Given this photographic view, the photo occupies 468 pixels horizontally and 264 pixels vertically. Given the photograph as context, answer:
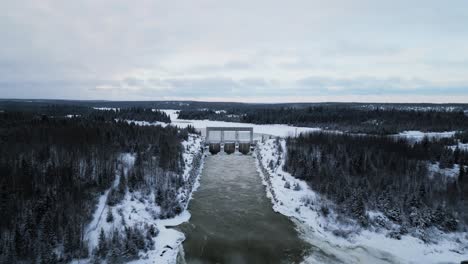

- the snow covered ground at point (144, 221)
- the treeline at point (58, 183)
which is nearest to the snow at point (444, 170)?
the snow covered ground at point (144, 221)

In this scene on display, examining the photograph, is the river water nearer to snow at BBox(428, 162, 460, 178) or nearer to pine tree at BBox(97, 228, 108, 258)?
pine tree at BBox(97, 228, 108, 258)

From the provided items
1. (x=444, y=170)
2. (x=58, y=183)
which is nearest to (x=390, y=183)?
(x=444, y=170)

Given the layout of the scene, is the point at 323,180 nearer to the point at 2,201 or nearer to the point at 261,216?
the point at 261,216

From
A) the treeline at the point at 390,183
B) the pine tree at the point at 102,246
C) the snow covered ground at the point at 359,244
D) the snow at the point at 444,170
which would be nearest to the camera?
the pine tree at the point at 102,246

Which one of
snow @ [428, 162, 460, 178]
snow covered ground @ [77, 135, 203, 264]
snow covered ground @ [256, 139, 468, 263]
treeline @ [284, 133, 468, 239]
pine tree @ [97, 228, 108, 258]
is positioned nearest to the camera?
pine tree @ [97, 228, 108, 258]

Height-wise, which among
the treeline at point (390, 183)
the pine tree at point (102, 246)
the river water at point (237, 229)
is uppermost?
the treeline at point (390, 183)

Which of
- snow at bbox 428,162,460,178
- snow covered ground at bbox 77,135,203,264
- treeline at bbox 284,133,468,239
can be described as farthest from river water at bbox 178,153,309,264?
snow at bbox 428,162,460,178

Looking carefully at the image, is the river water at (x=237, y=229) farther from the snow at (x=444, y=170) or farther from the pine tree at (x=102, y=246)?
the snow at (x=444, y=170)
